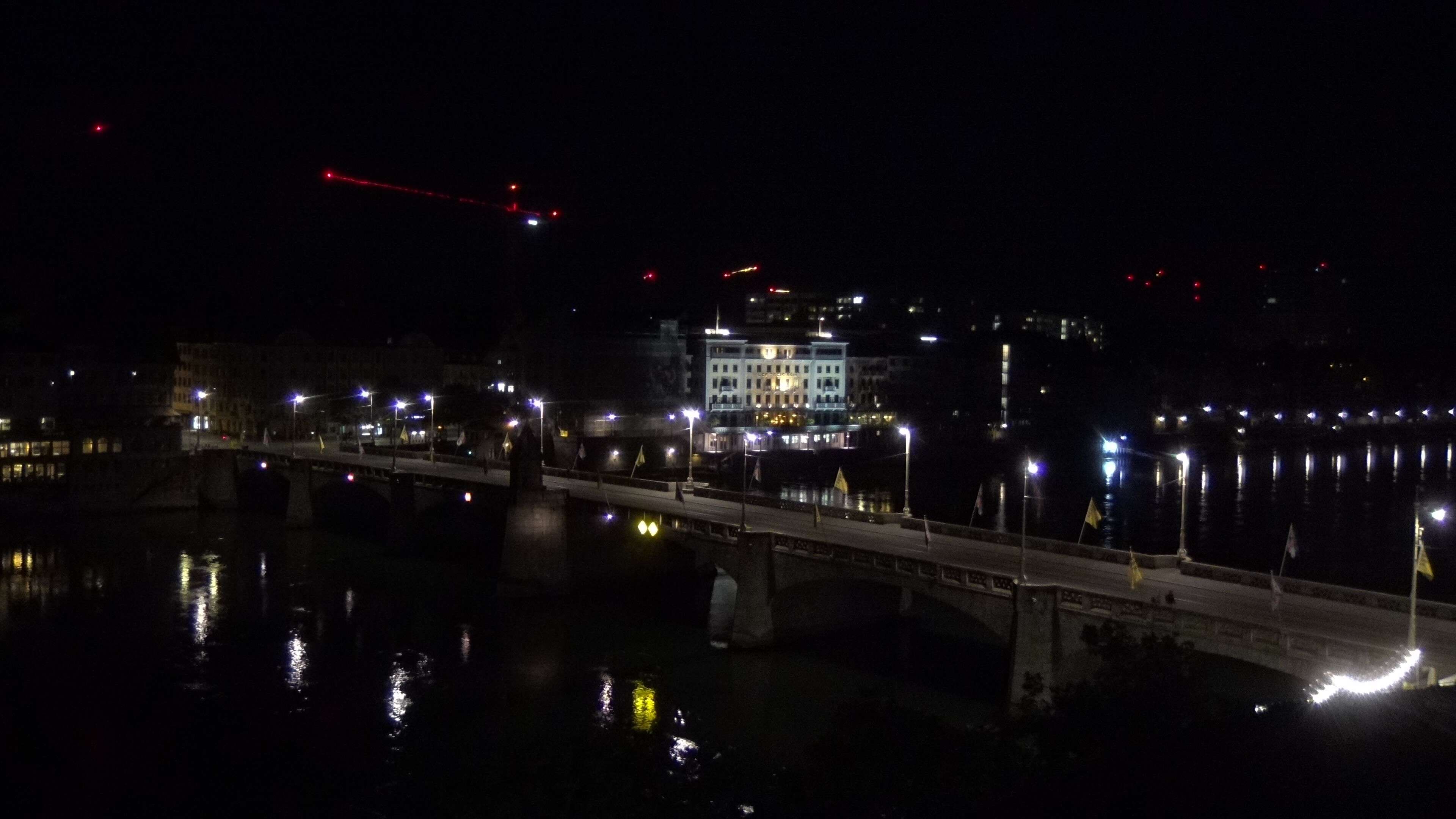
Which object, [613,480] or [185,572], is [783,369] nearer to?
[613,480]

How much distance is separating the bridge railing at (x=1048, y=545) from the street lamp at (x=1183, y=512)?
479 mm

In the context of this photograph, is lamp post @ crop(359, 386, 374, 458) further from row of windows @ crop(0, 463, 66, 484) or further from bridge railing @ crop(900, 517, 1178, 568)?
bridge railing @ crop(900, 517, 1178, 568)

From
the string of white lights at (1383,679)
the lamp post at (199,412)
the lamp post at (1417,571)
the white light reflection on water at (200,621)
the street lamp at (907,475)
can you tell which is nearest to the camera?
the string of white lights at (1383,679)

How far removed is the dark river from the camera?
27359 mm

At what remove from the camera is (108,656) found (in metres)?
42.4

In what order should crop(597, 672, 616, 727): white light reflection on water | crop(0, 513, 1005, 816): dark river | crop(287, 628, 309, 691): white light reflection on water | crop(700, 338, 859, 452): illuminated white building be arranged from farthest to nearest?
crop(700, 338, 859, 452): illuminated white building
crop(287, 628, 309, 691): white light reflection on water
crop(597, 672, 616, 727): white light reflection on water
crop(0, 513, 1005, 816): dark river

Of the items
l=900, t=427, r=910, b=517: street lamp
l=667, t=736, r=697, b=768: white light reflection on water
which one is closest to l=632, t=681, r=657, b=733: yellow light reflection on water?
l=667, t=736, r=697, b=768: white light reflection on water

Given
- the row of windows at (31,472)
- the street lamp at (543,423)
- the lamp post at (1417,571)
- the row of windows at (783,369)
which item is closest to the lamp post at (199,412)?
the row of windows at (31,472)

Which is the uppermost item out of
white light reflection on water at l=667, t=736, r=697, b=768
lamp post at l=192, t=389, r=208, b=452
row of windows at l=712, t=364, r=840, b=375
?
row of windows at l=712, t=364, r=840, b=375

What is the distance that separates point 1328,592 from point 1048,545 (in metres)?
10.5

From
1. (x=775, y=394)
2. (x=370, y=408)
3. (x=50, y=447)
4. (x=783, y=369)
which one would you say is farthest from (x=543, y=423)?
(x=783, y=369)

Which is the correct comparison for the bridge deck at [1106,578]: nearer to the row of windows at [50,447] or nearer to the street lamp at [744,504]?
the street lamp at [744,504]

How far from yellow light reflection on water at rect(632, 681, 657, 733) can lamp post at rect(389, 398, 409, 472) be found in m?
35.6

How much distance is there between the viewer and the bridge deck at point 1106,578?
29141 mm
